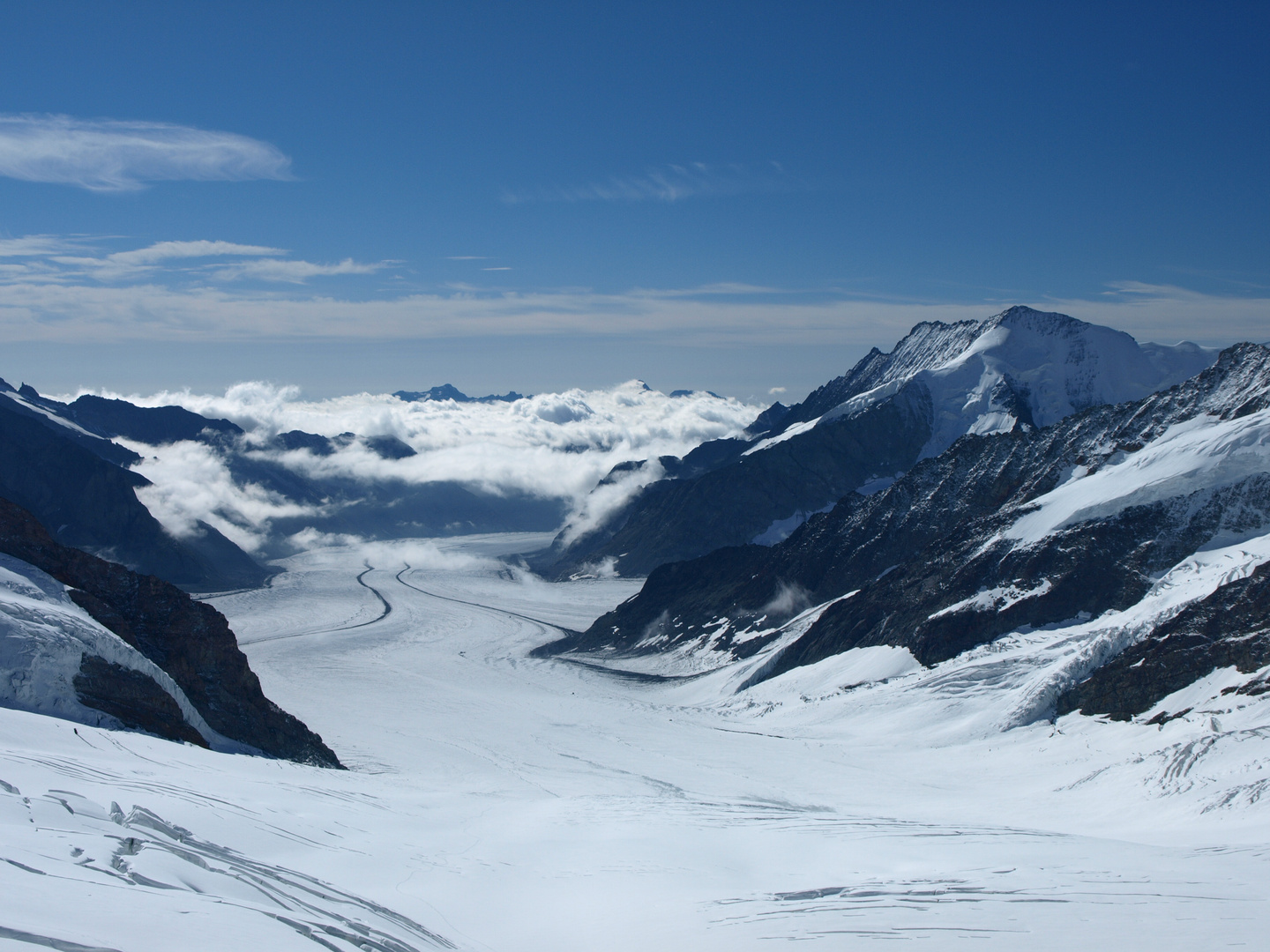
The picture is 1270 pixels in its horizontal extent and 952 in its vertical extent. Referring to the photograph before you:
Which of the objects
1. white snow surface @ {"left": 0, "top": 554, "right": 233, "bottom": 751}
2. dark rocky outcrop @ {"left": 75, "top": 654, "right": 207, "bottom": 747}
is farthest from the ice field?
white snow surface @ {"left": 0, "top": 554, "right": 233, "bottom": 751}

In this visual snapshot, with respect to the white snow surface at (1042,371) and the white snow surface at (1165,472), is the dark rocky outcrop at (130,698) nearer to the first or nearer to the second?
the white snow surface at (1165,472)

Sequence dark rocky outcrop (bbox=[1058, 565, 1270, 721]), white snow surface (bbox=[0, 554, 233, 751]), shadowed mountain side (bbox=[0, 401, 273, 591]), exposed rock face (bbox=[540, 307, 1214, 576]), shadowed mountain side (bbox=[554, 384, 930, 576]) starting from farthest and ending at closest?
1. shadowed mountain side (bbox=[0, 401, 273, 591])
2. shadowed mountain side (bbox=[554, 384, 930, 576])
3. exposed rock face (bbox=[540, 307, 1214, 576])
4. dark rocky outcrop (bbox=[1058, 565, 1270, 721])
5. white snow surface (bbox=[0, 554, 233, 751])

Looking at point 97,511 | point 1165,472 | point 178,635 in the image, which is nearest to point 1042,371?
point 1165,472

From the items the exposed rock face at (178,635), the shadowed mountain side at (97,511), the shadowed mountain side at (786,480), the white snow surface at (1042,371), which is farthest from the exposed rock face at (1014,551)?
the shadowed mountain side at (97,511)

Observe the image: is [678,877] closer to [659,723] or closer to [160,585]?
[160,585]

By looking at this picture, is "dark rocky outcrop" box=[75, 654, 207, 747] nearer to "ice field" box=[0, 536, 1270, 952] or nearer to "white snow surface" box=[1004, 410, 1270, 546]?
"ice field" box=[0, 536, 1270, 952]

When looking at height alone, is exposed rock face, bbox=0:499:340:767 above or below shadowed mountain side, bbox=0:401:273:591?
above

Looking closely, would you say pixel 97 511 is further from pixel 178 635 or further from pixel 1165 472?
pixel 1165 472
